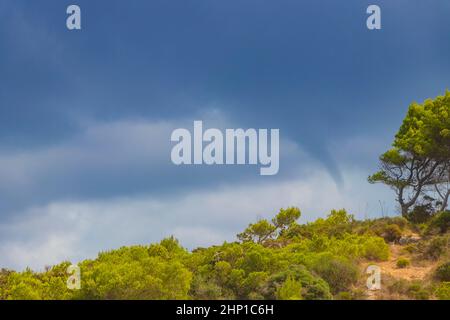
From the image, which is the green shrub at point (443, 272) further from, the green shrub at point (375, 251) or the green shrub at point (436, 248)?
the green shrub at point (375, 251)

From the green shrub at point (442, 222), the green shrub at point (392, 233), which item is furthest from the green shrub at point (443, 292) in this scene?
the green shrub at point (442, 222)

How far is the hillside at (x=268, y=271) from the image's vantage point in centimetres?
2275

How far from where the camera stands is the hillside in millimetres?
22750

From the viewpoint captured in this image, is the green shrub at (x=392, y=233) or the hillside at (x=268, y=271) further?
the green shrub at (x=392, y=233)

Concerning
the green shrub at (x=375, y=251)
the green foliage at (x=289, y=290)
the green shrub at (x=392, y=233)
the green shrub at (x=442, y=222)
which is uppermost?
the green shrub at (x=442, y=222)

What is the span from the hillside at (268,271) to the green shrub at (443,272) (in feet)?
0.15

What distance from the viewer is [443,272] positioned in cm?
2739

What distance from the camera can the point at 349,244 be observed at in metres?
32.0

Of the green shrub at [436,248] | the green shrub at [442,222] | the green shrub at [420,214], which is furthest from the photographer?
the green shrub at [420,214]

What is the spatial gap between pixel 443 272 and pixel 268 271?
839 centimetres
